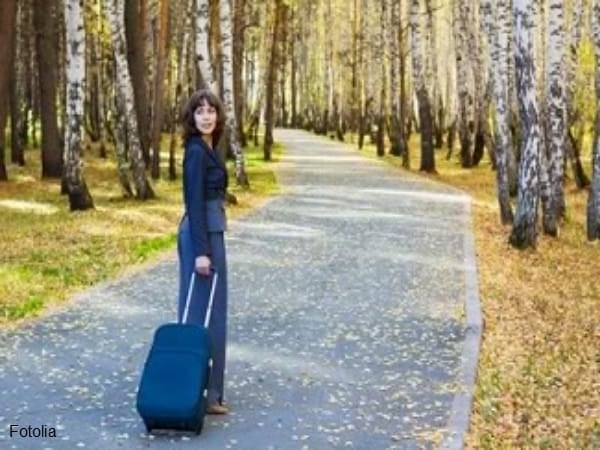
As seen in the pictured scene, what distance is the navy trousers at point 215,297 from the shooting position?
6.95 m

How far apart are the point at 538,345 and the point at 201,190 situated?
4.40 meters

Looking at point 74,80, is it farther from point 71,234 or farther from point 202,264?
point 202,264

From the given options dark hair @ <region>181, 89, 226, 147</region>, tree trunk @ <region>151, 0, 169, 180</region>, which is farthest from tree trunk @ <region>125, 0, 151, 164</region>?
dark hair @ <region>181, 89, 226, 147</region>

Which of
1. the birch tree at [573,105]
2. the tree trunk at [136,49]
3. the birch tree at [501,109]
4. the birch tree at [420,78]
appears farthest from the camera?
the birch tree at [420,78]

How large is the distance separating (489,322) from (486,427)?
3555 millimetres

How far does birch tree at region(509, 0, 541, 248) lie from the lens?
605 inches

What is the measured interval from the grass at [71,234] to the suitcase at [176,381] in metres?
3.74

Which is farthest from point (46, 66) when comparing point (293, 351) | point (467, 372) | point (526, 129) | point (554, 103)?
point (467, 372)

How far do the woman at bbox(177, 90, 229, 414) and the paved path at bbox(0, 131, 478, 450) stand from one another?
1.69 feet

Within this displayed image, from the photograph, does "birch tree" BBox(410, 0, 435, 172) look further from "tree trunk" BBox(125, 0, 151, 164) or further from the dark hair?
the dark hair

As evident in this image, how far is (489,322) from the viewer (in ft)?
34.1

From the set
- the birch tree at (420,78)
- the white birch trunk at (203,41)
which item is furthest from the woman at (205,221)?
the birch tree at (420,78)

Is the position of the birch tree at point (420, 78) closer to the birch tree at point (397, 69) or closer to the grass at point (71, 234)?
the birch tree at point (397, 69)

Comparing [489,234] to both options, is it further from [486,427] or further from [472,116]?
[472,116]
